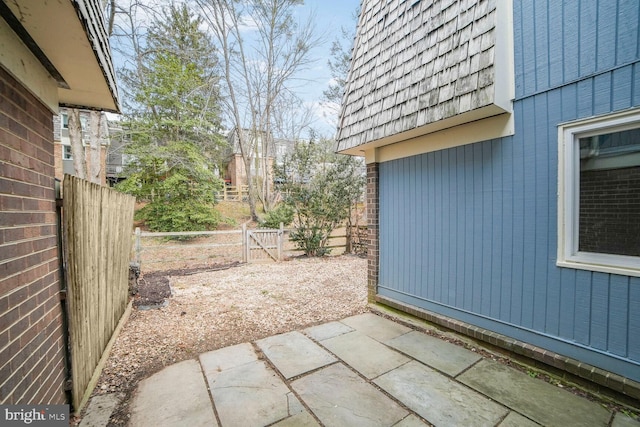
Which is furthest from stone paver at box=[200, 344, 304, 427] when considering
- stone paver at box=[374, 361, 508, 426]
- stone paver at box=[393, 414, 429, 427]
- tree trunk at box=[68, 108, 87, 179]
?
tree trunk at box=[68, 108, 87, 179]

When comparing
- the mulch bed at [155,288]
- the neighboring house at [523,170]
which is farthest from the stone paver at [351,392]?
the mulch bed at [155,288]

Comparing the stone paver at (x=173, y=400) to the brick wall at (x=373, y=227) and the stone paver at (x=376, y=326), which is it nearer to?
the stone paver at (x=376, y=326)

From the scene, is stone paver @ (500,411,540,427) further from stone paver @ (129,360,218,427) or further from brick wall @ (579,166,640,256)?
stone paver @ (129,360,218,427)

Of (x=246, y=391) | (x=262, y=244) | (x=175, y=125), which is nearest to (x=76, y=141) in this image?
(x=175, y=125)

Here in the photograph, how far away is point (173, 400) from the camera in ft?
7.42

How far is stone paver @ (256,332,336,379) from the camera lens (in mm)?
2725

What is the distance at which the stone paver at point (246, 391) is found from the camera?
207cm

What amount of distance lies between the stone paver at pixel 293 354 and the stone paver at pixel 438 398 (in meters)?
0.67

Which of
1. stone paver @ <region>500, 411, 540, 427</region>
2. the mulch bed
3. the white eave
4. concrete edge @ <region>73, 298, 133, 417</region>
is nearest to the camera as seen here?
the white eave

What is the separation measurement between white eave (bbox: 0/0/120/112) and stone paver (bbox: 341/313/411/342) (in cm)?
371

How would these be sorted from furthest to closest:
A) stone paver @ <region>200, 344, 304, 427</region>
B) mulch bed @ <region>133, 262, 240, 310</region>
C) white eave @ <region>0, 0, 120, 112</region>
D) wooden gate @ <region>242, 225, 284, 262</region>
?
wooden gate @ <region>242, 225, 284, 262</region>
mulch bed @ <region>133, 262, 240, 310</region>
stone paver @ <region>200, 344, 304, 427</region>
white eave @ <region>0, 0, 120, 112</region>

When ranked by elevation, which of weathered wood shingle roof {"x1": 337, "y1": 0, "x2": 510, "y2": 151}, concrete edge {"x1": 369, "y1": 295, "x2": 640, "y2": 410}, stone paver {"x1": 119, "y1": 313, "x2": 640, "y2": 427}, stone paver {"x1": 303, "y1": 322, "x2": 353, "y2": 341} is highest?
weathered wood shingle roof {"x1": 337, "y1": 0, "x2": 510, "y2": 151}

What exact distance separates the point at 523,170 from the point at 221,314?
4327 mm

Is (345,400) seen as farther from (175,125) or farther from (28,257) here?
(175,125)
